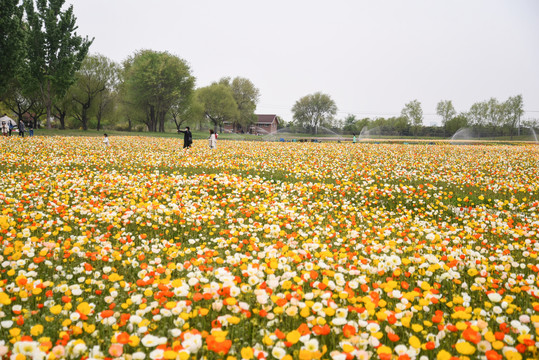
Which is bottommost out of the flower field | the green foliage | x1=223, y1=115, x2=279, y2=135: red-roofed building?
the flower field

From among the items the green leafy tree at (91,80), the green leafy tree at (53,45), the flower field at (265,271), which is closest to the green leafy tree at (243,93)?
the green leafy tree at (91,80)

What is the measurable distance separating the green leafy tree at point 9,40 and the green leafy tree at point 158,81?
29178 millimetres

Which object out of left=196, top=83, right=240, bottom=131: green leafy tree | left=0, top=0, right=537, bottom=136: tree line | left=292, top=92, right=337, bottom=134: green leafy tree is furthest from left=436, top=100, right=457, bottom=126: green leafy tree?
left=196, top=83, right=240, bottom=131: green leafy tree

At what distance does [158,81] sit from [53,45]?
17735 millimetres

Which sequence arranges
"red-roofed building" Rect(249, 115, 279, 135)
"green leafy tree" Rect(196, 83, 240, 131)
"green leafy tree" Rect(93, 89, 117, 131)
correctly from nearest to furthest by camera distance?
1. "green leafy tree" Rect(93, 89, 117, 131)
2. "green leafy tree" Rect(196, 83, 240, 131)
3. "red-roofed building" Rect(249, 115, 279, 135)

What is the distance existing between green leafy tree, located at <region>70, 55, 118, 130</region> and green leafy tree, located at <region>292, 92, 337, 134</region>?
2326 inches

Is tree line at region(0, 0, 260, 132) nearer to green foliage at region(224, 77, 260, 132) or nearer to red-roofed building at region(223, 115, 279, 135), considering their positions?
green foliage at region(224, 77, 260, 132)

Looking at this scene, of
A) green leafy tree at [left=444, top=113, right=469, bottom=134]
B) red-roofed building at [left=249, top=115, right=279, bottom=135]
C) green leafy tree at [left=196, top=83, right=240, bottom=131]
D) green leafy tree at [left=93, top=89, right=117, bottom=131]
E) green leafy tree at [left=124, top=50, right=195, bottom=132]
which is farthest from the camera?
red-roofed building at [left=249, top=115, right=279, bottom=135]

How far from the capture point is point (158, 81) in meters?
55.2

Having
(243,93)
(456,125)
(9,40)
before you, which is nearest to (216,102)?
(243,93)

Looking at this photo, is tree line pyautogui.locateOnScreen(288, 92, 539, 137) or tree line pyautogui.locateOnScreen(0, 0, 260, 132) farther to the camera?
tree line pyautogui.locateOnScreen(288, 92, 539, 137)

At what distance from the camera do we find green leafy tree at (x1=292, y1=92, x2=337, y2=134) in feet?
330

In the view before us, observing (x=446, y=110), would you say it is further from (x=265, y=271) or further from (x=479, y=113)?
(x=265, y=271)

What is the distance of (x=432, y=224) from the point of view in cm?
638
